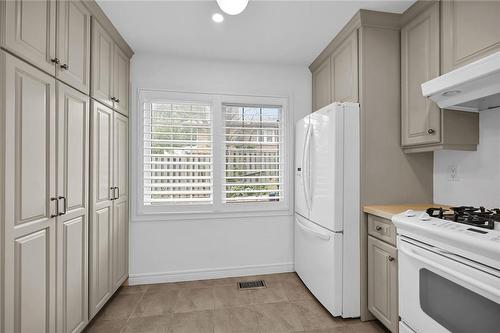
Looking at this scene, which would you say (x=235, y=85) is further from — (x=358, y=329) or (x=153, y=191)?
(x=358, y=329)

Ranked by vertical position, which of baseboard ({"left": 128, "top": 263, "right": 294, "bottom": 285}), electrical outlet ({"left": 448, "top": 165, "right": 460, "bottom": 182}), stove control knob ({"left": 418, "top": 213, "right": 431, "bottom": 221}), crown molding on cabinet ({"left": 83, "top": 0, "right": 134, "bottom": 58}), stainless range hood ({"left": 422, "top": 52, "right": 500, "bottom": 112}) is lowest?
baseboard ({"left": 128, "top": 263, "right": 294, "bottom": 285})

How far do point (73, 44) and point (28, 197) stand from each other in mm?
1097

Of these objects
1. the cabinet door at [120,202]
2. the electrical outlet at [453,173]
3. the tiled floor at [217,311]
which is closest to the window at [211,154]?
the cabinet door at [120,202]

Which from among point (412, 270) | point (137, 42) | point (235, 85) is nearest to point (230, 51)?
point (235, 85)

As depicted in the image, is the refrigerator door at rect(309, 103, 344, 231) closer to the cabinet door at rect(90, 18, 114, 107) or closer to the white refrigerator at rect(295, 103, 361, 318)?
the white refrigerator at rect(295, 103, 361, 318)

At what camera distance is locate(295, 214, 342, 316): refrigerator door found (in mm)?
2070

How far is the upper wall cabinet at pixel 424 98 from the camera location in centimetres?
181

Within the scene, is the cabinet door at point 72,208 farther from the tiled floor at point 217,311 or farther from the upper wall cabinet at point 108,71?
the tiled floor at point 217,311

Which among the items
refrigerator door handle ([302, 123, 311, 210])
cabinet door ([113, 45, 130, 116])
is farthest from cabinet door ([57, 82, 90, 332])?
refrigerator door handle ([302, 123, 311, 210])

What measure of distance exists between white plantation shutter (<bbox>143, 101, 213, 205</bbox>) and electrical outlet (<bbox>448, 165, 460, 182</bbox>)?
7.55 feet

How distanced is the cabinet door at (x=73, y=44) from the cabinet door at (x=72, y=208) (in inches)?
3.6

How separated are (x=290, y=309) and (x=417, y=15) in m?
2.73

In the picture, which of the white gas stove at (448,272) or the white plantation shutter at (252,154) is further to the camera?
the white plantation shutter at (252,154)

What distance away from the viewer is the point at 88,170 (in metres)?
1.93
